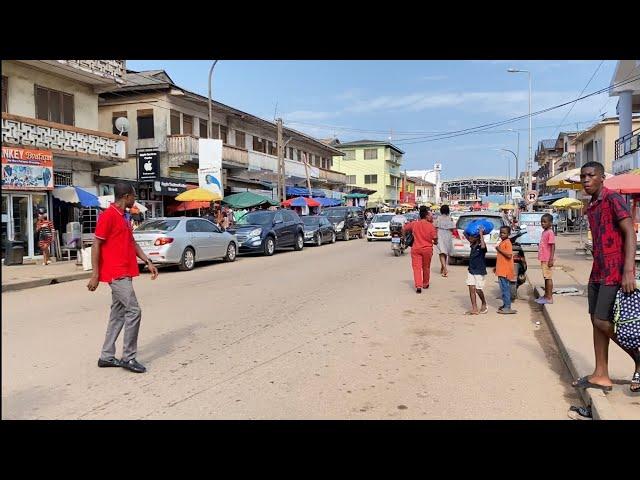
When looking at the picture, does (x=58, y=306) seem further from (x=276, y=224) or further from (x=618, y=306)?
(x=276, y=224)

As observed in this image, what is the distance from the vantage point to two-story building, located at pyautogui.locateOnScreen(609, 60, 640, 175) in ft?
72.7

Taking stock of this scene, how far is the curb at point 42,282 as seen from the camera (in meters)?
12.2

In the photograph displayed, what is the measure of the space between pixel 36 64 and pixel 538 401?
65.8ft

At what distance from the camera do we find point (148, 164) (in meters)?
23.2

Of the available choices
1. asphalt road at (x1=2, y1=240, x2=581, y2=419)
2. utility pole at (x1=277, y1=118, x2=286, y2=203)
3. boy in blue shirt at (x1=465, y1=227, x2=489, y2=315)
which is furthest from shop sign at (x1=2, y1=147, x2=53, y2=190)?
utility pole at (x1=277, y1=118, x2=286, y2=203)

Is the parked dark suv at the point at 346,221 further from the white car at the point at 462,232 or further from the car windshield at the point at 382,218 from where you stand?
the white car at the point at 462,232

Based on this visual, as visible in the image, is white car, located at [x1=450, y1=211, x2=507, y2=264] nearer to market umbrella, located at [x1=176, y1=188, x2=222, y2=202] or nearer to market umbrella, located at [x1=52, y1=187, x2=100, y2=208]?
market umbrella, located at [x1=176, y1=188, x2=222, y2=202]

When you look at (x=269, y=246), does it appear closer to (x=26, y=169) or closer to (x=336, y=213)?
(x=26, y=169)

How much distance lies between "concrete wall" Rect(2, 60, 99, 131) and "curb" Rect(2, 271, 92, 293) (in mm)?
7734

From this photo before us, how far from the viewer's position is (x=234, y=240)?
18516mm

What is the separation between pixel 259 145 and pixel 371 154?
41284mm

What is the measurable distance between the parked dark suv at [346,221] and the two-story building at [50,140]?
12.3m

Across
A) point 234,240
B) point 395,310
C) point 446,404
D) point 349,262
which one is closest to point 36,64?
point 234,240

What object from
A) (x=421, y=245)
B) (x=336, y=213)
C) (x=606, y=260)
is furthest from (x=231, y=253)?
(x=606, y=260)
